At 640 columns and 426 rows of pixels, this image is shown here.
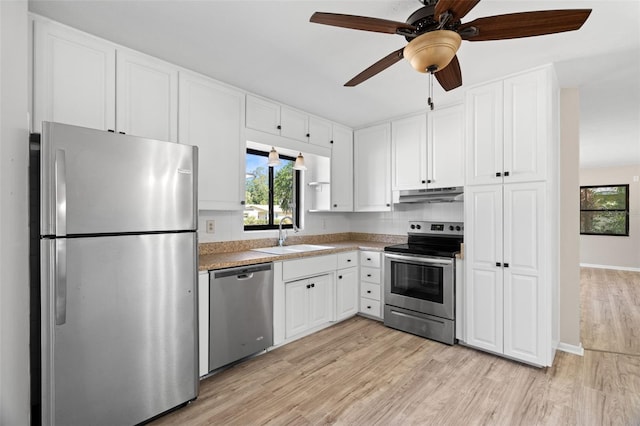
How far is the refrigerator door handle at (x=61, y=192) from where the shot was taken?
4.95 ft

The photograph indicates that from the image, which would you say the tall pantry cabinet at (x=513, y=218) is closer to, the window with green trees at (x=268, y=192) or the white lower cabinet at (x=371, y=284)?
the white lower cabinet at (x=371, y=284)

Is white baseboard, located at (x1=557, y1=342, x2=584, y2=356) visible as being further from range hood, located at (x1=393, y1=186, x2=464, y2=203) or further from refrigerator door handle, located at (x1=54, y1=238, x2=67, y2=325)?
refrigerator door handle, located at (x1=54, y1=238, x2=67, y2=325)

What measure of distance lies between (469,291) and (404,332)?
82cm

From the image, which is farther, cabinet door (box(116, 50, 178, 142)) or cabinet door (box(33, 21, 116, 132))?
cabinet door (box(116, 50, 178, 142))

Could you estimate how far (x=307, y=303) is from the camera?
3057 millimetres

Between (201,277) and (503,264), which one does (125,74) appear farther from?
(503,264)

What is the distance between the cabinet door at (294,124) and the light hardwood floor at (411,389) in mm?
2124

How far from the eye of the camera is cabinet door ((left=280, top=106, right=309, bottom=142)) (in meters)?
3.22

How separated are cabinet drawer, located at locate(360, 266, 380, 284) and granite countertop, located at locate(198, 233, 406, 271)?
25cm

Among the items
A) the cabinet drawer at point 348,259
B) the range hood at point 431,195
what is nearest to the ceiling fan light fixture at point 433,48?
the range hood at point 431,195

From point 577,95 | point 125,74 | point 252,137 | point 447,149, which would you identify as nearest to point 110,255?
point 125,74

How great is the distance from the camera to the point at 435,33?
Answer: 4.61 feet

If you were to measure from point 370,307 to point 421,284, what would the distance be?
74 centimetres

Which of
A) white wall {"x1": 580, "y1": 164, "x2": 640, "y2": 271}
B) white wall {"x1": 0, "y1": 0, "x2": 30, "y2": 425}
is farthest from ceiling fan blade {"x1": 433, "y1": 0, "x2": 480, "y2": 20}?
white wall {"x1": 580, "y1": 164, "x2": 640, "y2": 271}
